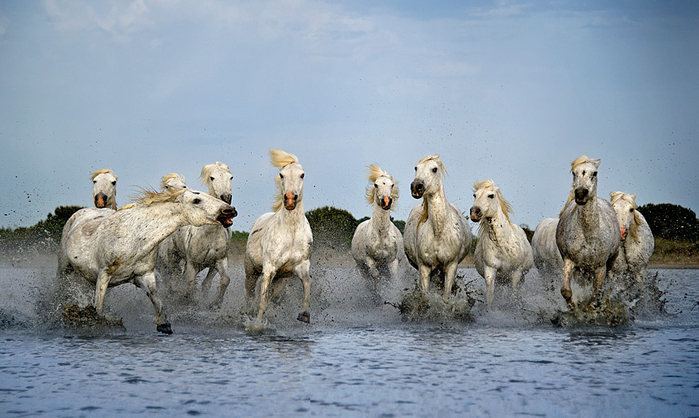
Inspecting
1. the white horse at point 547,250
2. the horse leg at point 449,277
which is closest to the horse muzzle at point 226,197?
the horse leg at point 449,277

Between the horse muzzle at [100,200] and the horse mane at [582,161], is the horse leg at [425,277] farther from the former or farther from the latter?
the horse muzzle at [100,200]

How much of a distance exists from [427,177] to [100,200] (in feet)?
16.8

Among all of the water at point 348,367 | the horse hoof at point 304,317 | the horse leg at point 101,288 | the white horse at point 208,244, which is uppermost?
the white horse at point 208,244

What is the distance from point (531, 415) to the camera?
17.9 ft

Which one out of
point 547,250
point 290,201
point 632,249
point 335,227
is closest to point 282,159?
point 290,201

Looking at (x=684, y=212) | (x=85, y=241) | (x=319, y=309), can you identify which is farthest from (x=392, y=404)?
(x=684, y=212)

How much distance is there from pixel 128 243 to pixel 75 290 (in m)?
1.63

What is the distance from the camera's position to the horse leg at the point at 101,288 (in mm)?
8484

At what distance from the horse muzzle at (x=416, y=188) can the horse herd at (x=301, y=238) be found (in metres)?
0.02

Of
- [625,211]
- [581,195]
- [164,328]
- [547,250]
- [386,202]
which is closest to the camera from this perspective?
[164,328]

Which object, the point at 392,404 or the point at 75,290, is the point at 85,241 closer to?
the point at 75,290

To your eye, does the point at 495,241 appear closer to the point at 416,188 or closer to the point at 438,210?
the point at 438,210

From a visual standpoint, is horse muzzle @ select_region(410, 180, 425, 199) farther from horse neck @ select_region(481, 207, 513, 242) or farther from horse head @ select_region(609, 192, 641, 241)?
horse head @ select_region(609, 192, 641, 241)

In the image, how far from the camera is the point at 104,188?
11625 millimetres
